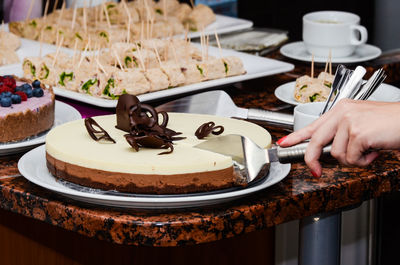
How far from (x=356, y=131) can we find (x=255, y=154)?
0.19m

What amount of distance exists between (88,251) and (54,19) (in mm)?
1479

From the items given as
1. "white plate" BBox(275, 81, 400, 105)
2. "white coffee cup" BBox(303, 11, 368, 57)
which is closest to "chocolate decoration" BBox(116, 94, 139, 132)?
"white plate" BBox(275, 81, 400, 105)

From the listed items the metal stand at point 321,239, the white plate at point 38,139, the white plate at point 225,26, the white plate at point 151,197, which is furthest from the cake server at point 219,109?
the white plate at point 225,26

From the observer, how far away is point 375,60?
2.75 m

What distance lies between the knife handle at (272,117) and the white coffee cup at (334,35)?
699 millimetres

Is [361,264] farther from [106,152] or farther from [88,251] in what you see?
[106,152]

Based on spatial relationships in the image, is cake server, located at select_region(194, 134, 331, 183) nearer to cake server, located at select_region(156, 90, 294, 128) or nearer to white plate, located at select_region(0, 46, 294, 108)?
cake server, located at select_region(156, 90, 294, 128)

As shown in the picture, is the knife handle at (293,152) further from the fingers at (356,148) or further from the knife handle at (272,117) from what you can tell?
the knife handle at (272,117)

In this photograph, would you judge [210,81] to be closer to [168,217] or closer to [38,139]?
[38,139]

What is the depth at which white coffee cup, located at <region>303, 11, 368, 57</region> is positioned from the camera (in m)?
2.58

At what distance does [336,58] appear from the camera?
2.67 metres

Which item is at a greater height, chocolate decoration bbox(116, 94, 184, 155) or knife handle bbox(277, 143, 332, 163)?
chocolate decoration bbox(116, 94, 184, 155)

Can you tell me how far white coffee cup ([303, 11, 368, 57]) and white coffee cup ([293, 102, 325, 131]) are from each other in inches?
30.6

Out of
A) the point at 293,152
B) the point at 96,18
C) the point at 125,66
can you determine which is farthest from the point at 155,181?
the point at 96,18
